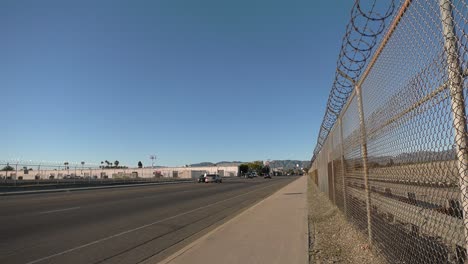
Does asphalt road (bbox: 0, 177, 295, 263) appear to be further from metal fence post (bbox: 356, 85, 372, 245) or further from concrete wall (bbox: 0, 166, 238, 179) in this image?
concrete wall (bbox: 0, 166, 238, 179)

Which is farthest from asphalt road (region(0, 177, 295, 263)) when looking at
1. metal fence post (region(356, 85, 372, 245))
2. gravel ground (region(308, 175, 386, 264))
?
metal fence post (region(356, 85, 372, 245))

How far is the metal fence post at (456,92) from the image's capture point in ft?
8.63

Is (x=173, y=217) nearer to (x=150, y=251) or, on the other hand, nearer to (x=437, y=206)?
(x=150, y=251)

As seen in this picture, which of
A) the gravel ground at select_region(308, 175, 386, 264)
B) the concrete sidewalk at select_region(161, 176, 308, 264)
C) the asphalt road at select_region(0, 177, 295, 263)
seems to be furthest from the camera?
the asphalt road at select_region(0, 177, 295, 263)

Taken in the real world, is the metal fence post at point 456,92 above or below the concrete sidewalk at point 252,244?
above

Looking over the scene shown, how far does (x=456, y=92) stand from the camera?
105 inches

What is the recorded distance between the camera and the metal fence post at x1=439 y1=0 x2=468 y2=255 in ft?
8.63

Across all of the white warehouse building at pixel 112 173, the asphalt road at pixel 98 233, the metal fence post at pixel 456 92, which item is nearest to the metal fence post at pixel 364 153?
the metal fence post at pixel 456 92

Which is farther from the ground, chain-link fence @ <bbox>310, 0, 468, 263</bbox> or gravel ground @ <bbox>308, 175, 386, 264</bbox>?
chain-link fence @ <bbox>310, 0, 468, 263</bbox>

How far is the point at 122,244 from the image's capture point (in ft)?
28.6

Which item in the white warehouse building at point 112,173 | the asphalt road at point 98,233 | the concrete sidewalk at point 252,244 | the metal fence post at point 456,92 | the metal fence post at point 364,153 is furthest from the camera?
the white warehouse building at point 112,173

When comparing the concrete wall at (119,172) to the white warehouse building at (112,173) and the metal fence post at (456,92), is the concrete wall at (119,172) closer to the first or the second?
the white warehouse building at (112,173)

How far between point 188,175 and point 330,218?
126 m

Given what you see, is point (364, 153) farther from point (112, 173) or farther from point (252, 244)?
point (112, 173)
